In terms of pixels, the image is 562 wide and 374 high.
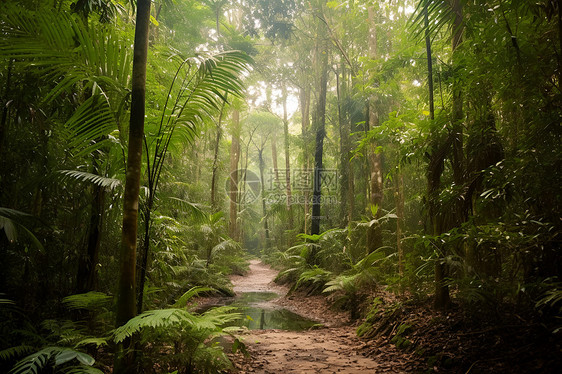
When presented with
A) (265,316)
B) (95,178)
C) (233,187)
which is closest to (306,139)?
(233,187)

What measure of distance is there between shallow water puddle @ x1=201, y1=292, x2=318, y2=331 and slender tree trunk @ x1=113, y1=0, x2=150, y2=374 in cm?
270

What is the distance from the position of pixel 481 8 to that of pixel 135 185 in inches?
165

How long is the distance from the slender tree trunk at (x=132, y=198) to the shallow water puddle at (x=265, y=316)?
8.85 ft

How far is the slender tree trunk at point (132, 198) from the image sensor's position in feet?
8.66

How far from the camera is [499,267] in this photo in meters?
3.47

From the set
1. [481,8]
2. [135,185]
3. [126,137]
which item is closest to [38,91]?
[126,137]

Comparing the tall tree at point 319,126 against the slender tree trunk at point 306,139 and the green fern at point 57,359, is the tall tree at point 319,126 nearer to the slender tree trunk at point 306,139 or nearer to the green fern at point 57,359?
the slender tree trunk at point 306,139

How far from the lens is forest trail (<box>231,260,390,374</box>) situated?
3906 mm

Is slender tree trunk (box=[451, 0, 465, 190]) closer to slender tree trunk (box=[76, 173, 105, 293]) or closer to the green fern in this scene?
the green fern

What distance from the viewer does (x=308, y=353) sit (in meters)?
4.56

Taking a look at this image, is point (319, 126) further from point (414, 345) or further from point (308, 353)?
point (414, 345)

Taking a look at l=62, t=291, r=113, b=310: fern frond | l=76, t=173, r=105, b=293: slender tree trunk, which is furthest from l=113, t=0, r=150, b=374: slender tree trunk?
l=76, t=173, r=105, b=293: slender tree trunk

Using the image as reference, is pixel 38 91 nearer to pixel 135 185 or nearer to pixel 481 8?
pixel 135 185

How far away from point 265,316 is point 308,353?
3.55 metres
